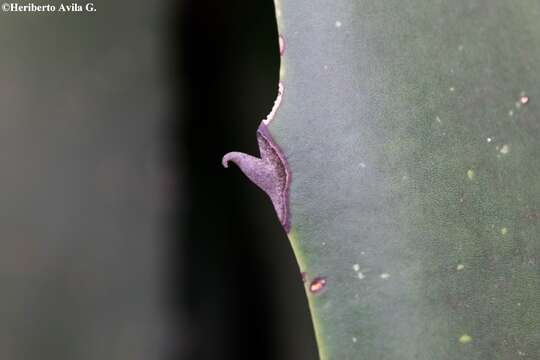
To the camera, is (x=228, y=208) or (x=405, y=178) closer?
(x=405, y=178)

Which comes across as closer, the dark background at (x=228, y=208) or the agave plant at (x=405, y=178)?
the agave plant at (x=405, y=178)

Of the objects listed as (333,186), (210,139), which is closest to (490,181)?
(333,186)

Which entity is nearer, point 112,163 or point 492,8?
point 492,8

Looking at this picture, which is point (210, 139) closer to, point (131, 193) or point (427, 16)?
point (131, 193)

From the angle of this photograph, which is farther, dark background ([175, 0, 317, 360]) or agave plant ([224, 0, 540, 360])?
dark background ([175, 0, 317, 360])
